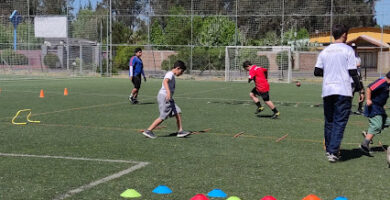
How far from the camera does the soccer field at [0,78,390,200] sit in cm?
551

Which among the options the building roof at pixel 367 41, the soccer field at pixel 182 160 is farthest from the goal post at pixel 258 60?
the soccer field at pixel 182 160

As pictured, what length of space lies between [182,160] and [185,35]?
1358 inches

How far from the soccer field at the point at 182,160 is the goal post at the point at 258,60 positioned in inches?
947

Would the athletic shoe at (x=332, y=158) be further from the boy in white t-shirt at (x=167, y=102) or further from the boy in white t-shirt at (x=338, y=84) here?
the boy in white t-shirt at (x=167, y=102)

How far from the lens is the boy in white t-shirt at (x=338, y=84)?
7152 millimetres

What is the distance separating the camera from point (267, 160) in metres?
7.16

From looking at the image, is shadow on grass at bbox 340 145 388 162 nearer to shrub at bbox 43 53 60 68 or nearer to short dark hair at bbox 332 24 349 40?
short dark hair at bbox 332 24 349 40

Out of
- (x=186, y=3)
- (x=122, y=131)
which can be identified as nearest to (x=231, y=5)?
(x=186, y=3)

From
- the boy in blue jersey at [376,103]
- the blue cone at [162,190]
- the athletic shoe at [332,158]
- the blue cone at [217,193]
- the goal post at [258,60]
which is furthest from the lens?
the goal post at [258,60]

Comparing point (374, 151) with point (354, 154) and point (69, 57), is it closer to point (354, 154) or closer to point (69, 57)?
point (354, 154)

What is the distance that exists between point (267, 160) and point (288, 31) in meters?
35.7

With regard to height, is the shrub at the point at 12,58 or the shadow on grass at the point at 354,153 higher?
the shrub at the point at 12,58

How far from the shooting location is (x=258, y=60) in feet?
126

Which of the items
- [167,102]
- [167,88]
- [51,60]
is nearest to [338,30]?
[167,88]
